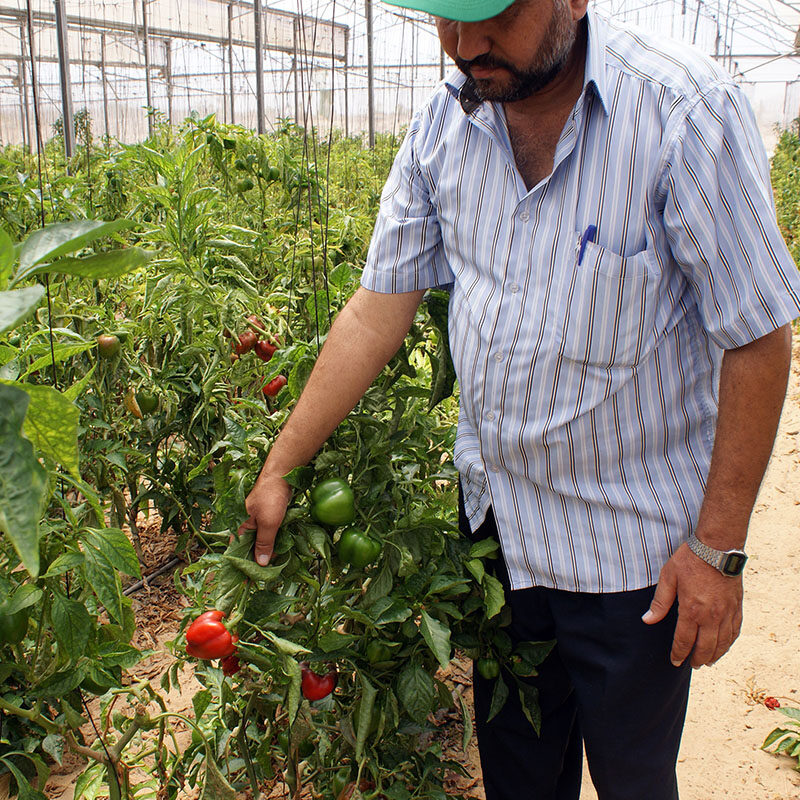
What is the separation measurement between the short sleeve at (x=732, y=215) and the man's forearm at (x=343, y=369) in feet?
1.55

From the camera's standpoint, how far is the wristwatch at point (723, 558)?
3.72ft

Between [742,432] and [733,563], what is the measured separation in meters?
0.19

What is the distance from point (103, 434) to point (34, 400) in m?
1.52

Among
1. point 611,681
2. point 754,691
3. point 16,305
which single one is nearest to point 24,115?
point 754,691

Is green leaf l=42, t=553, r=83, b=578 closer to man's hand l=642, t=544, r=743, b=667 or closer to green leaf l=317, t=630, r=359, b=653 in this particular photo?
green leaf l=317, t=630, r=359, b=653

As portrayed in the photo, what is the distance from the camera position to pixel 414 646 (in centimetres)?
135

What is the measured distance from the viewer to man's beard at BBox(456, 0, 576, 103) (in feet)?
3.37

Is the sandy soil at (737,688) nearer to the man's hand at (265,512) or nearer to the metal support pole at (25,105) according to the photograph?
the man's hand at (265,512)

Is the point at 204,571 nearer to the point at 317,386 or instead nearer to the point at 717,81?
the point at 317,386

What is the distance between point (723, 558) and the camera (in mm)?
1139

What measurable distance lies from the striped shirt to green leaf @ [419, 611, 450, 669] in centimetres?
16

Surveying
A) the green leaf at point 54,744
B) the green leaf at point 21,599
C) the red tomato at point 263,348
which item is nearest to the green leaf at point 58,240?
the green leaf at point 21,599

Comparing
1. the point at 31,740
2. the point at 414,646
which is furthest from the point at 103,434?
the point at 414,646

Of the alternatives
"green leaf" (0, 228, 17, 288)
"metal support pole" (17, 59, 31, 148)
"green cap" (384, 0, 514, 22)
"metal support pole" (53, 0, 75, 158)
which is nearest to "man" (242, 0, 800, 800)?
"green cap" (384, 0, 514, 22)
